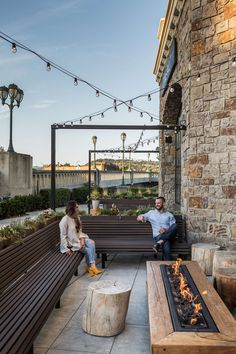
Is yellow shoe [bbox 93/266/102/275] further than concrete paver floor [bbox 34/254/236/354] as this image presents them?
Yes

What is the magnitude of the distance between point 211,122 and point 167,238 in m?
2.52

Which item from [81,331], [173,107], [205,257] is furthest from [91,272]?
[173,107]

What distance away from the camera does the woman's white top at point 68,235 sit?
261 inches

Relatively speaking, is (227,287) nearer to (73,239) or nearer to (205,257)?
(205,257)

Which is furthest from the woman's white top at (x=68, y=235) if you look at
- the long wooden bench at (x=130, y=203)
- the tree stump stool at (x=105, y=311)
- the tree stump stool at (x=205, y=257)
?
the long wooden bench at (x=130, y=203)

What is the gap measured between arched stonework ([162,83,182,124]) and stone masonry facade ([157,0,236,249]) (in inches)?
129

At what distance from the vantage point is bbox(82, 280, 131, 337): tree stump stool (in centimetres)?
426

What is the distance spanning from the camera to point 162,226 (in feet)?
25.0

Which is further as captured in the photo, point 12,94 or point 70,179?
point 70,179

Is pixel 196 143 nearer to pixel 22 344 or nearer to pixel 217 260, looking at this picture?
pixel 217 260

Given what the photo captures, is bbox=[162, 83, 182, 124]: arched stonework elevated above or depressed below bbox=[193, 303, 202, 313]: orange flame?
above

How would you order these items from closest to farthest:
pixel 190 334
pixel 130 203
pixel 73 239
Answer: pixel 190 334 → pixel 73 239 → pixel 130 203

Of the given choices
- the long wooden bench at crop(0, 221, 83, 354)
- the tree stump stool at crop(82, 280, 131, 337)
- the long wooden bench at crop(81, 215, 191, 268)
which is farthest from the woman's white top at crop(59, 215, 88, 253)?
the tree stump stool at crop(82, 280, 131, 337)

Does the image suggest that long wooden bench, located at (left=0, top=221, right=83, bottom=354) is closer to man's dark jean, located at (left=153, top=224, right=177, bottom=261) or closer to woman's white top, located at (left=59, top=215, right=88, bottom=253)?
woman's white top, located at (left=59, top=215, right=88, bottom=253)
